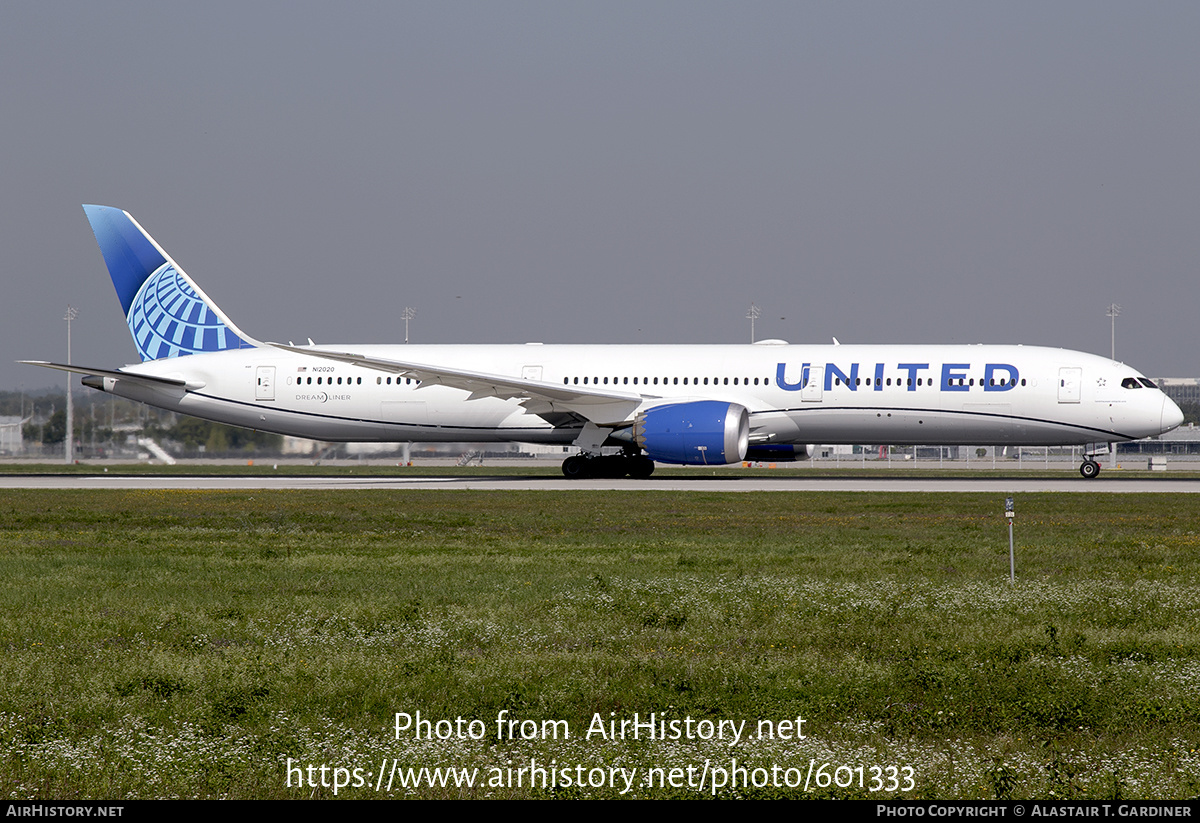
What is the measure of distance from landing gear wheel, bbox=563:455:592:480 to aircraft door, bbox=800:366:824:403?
6.49 m

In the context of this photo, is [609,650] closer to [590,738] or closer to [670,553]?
[590,738]

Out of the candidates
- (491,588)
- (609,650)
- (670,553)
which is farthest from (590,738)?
(670,553)

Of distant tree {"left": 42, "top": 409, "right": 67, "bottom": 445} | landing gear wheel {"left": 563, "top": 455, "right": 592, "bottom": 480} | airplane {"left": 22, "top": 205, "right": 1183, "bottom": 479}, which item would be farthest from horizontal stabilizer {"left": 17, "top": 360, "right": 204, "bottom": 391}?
distant tree {"left": 42, "top": 409, "right": 67, "bottom": 445}

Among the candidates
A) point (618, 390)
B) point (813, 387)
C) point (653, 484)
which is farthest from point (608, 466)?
point (813, 387)

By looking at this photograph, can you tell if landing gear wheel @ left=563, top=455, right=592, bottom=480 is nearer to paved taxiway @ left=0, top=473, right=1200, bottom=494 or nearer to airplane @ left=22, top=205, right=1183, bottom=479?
airplane @ left=22, top=205, right=1183, bottom=479

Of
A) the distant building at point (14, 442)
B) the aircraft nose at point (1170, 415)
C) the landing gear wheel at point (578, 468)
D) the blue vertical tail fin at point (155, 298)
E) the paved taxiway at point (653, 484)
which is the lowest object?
the paved taxiway at point (653, 484)

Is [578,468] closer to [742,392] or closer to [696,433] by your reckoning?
[696,433]

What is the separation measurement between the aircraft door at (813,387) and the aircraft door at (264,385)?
15.6 metres

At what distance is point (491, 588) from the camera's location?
38.0ft

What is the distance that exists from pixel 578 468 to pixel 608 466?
0.90 metres

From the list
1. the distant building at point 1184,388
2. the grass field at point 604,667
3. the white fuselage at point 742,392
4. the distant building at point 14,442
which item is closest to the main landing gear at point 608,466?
the white fuselage at point 742,392

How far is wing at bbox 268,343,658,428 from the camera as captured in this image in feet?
100

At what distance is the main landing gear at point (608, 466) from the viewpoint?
108 feet

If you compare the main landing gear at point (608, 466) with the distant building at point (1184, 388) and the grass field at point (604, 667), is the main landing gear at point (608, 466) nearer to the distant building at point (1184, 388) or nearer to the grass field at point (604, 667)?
the grass field at point (604, 667)
